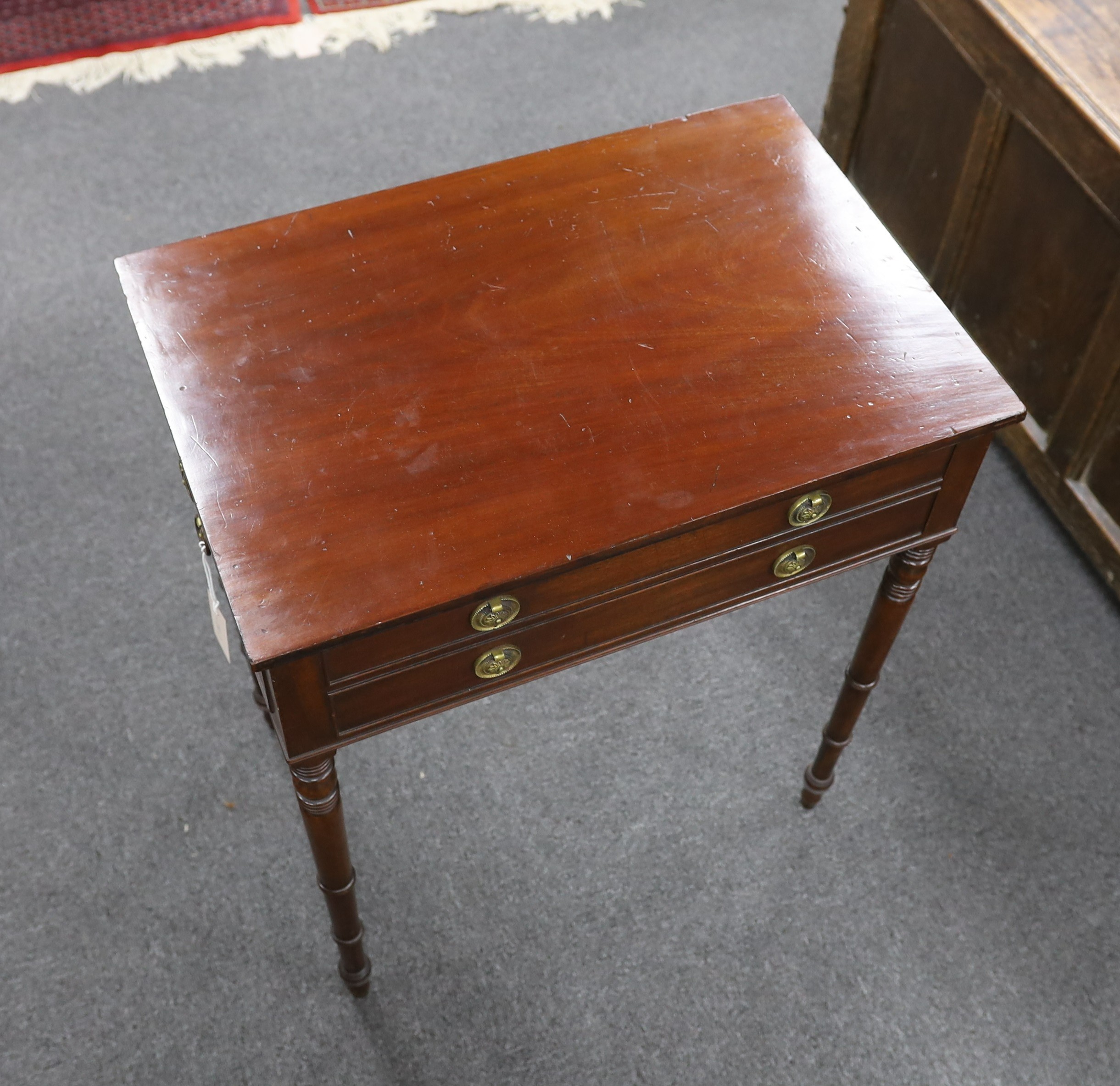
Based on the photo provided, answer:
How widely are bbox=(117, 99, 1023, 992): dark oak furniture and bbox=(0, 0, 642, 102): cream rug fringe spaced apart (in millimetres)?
1432

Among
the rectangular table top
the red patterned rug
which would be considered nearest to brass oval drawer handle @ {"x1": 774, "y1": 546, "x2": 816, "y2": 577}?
the rectangular table top

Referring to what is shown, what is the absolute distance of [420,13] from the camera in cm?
263

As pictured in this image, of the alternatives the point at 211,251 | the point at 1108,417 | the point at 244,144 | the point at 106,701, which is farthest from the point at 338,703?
the point at 244,144

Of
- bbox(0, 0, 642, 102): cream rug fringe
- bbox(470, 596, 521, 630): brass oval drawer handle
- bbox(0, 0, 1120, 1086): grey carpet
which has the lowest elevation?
bbox(0, 0, 1120, 1086): grey carpet

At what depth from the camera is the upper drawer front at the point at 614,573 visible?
1035mm

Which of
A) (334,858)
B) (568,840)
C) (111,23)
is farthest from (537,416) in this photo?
(111,23)

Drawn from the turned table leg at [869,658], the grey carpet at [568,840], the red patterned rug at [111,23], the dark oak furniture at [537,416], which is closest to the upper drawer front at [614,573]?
the dark oak furniture at [537,416]

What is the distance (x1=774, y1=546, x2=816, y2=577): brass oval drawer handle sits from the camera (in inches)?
46.7

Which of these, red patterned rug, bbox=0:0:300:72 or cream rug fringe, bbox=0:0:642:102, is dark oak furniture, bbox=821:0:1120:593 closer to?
cream rug fringe, bbox=0:0:642:102

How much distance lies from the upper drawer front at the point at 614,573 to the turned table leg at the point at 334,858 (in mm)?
137

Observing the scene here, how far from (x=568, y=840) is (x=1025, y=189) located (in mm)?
1092

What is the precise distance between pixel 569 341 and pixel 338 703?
398mm

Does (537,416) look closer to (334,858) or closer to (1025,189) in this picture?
(334,858)

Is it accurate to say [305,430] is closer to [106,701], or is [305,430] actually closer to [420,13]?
[106,701]
